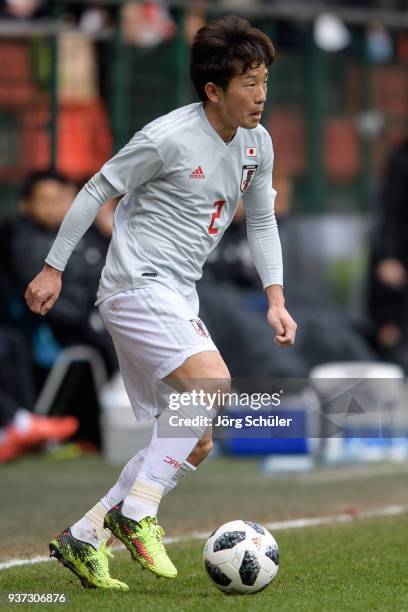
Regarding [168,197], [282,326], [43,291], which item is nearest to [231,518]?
[282,326]

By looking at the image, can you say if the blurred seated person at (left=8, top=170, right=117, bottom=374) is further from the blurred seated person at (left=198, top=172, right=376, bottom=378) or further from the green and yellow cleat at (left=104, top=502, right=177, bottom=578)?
the green and yellow cleat at (left=104, top=502, right=177, bottom=578)

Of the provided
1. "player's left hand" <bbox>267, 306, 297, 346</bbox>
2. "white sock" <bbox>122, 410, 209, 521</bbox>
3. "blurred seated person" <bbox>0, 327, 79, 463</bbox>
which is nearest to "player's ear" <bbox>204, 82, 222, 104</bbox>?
"player's left hand" <bbox>267, 306, 297, 346</bbox>

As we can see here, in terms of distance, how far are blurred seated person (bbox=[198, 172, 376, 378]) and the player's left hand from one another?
5.89 meters

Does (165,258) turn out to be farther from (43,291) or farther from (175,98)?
(175,98)

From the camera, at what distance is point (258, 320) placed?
1225 cm

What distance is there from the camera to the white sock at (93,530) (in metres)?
5.82

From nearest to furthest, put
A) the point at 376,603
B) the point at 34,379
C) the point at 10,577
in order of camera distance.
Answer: the point at 376,603 < the point at 10,577 < the point at 34,379

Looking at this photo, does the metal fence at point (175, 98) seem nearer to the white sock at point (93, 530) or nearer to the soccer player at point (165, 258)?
the soccer player at point (165, 258)

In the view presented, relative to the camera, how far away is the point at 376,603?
5410mm

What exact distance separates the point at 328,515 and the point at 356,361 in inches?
173

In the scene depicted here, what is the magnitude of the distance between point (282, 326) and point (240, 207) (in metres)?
6.72

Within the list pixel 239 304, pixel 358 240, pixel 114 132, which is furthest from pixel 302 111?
pixel 239 304

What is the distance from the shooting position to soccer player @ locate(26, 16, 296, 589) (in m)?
5.67

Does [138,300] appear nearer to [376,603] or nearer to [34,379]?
[376,603]
